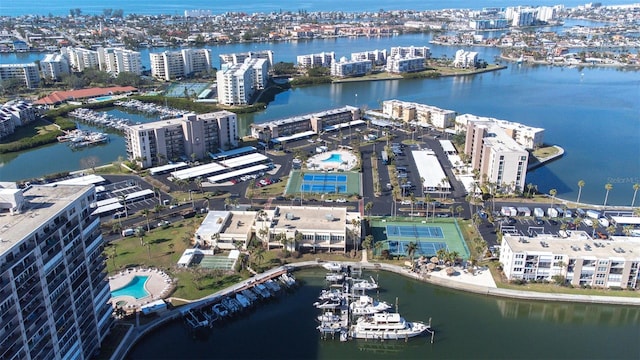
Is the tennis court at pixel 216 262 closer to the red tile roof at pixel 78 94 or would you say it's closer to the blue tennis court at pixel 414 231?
the blue tennis court at pixel 414 231

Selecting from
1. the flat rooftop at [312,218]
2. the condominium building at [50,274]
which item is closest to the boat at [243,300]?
the flat rooftop at [312,218]

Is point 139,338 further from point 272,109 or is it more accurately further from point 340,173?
point 272,109

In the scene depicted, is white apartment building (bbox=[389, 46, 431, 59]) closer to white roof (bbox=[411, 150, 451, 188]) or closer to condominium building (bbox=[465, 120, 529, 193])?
white roof (bbox=[411, 150, 451, 188])

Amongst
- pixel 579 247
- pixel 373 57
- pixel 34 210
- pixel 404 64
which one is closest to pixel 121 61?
pixel 373 57

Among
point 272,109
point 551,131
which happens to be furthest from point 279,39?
point 551,131

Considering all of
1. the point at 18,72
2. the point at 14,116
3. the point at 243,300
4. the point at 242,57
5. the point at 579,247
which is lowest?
the point at 243,300

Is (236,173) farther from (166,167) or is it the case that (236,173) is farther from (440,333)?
(440,333)
